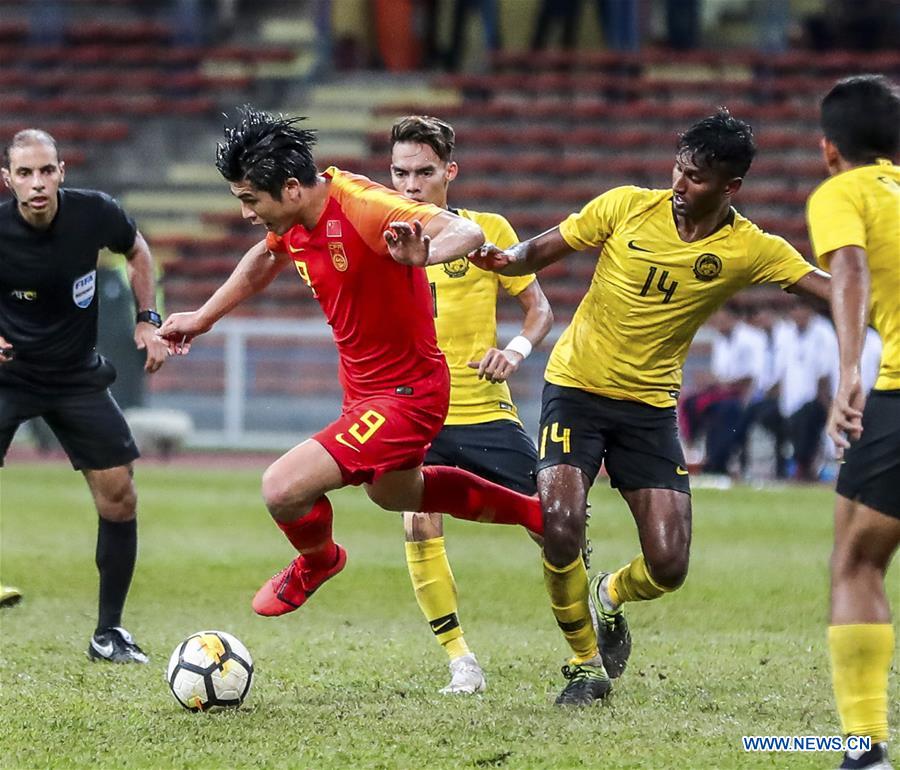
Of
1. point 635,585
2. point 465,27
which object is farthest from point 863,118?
point 465,27

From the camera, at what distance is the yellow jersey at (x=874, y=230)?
4.73m

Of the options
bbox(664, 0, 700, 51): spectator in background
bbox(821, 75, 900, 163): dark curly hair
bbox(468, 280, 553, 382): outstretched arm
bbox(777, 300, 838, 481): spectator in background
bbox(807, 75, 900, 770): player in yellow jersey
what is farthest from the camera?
bbox(664, 0, 700, 51): spectator in background

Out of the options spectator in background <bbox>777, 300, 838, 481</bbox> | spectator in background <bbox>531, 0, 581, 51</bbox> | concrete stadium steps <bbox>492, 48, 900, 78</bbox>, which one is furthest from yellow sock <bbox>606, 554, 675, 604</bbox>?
spectator in background <bbox>531, 0, 581, 51</bbox>

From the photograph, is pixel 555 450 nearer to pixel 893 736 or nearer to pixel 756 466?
pixel 893 736

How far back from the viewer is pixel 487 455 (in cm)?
711

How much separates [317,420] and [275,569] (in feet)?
28.6

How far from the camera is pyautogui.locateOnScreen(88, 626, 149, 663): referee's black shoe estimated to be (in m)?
7.25

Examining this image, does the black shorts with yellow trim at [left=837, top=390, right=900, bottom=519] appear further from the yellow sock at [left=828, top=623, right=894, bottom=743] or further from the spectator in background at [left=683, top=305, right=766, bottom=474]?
the spectator in background at [left=683, top=305, right=766, bottom=474]

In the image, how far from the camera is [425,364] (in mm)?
6219

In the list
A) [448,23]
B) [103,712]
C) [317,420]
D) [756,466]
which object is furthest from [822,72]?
[103,712]

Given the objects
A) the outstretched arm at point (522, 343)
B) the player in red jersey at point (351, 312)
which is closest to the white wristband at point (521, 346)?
the outstretched arm at point (522, 343)

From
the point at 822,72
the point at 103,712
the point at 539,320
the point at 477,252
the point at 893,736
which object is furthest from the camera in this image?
the point at 822,72

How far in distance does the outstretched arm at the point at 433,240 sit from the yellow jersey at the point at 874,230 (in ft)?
4.54

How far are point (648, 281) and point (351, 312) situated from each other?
4.45 feet
